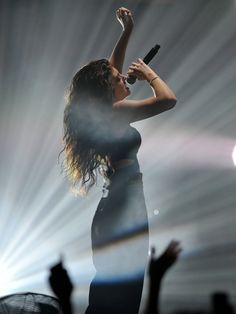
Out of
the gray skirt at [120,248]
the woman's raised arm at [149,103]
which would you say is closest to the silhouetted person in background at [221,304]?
the gray skirt at [120,248]

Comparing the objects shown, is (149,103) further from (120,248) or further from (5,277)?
(5,277)

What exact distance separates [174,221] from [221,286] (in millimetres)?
468

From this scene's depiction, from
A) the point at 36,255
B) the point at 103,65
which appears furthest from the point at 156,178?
the point at 103,65

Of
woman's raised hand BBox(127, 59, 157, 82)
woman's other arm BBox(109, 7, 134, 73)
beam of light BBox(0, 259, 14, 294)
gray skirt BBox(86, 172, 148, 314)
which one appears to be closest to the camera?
gray skirt BBox(86, 172, 148, 314)

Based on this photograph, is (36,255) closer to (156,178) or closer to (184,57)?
(156,178)

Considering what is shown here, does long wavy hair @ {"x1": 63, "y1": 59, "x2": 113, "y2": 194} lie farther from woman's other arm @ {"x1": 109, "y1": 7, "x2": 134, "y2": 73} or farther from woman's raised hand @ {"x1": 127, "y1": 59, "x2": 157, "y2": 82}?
woman's other arm @ {"x1": 109, "y1": 7, "x2": 134, "y2": 73}

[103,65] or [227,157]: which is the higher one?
[103,65]

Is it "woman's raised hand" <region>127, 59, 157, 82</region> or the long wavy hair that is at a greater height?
"woman's raised hand" <region>127, 59, 157, 82</region>

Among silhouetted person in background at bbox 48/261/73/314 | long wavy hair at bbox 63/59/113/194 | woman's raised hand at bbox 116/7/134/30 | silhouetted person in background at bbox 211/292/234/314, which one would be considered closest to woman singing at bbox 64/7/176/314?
long wavy hair at bbox 63/59/113/194


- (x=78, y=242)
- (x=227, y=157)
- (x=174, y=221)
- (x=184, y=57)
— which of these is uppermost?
(x=184, y=57)

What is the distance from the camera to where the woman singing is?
0.77 m

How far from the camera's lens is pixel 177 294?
2102 millimetres

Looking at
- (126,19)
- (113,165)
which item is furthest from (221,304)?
(126,19)

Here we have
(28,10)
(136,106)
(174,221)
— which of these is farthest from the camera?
(174,221)
